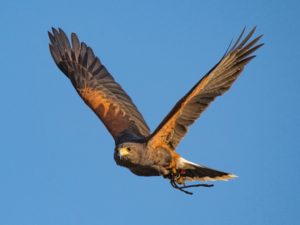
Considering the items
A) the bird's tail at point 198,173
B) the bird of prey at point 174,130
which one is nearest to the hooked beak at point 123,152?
the bird of prey at point 174,130

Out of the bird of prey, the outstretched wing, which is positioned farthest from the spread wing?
the outstretched wing

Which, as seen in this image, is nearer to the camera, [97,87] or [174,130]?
[174,130]

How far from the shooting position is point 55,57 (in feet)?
37.6

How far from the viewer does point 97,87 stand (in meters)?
11.0

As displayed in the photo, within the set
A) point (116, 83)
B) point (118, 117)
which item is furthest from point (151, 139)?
point (116, 83)

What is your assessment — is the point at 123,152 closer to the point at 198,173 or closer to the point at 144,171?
the point at 144,171

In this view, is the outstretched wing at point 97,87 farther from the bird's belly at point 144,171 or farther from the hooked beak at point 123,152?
the hooked beak at point 123,152

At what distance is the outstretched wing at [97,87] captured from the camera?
1002 centimetres

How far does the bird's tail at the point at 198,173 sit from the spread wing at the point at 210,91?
0.40 m

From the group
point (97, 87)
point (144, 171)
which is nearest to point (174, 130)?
point (144, 171)

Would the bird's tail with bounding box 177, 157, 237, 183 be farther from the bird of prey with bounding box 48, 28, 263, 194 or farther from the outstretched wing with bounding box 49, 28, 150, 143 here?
the outstretched wing with bounding box 49, 28, 150, 143

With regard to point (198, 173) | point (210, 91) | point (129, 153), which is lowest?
point (198, 173)

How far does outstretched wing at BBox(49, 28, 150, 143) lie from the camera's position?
1002 cm

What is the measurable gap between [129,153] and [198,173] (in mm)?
1229
